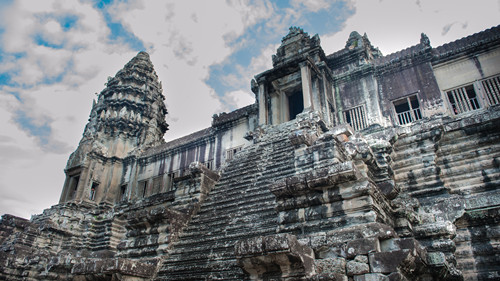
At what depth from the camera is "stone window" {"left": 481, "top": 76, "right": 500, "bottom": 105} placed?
11.3 meters

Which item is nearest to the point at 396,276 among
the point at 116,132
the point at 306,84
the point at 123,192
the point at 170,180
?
the point at 306,84

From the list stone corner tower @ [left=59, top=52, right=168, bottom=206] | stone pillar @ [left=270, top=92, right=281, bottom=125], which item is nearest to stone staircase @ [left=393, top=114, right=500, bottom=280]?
stone pillar @ [left=270, top=92, right=281, bottom=125]

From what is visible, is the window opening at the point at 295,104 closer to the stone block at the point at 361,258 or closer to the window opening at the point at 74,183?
the window opening at the point at 74,183

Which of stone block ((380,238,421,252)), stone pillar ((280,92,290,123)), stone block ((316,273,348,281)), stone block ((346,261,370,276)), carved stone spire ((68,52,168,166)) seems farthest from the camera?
carved stone spire ((68,52,168,166))

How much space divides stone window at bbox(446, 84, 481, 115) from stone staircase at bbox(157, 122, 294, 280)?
20.8 ft

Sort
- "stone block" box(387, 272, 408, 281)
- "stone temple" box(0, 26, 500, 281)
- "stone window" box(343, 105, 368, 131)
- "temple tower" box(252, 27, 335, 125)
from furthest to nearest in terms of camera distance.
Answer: "temple tower" box(252, 27, 335, 125) < "stone window" box(343, 105, 368, 131) < "stone temple" box(0, 26, 500, 281) < "stone block" box(387, 272, 408, 281)

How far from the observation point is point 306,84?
13.7 meters

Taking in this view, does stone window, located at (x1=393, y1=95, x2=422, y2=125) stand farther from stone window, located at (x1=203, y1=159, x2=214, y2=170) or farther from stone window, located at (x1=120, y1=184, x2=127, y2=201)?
stone window, located at (x1=120, y1=184, x2=127, y2=201)

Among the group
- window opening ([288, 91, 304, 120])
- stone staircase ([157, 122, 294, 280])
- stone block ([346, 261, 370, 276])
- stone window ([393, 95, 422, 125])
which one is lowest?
stone block ([346, 261, 370, 276])

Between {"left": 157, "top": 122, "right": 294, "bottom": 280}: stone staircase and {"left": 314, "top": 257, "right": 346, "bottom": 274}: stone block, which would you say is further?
{"left": 157, "top": 122, "right": 294, "bottom": 280}: stone staircase

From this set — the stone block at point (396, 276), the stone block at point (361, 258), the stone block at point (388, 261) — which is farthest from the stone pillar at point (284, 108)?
the stone block at point (396, 276)

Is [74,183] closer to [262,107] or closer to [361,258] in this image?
[262,107]

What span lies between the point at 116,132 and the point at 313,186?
1811 centimetres

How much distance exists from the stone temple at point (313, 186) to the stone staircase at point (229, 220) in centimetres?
4
